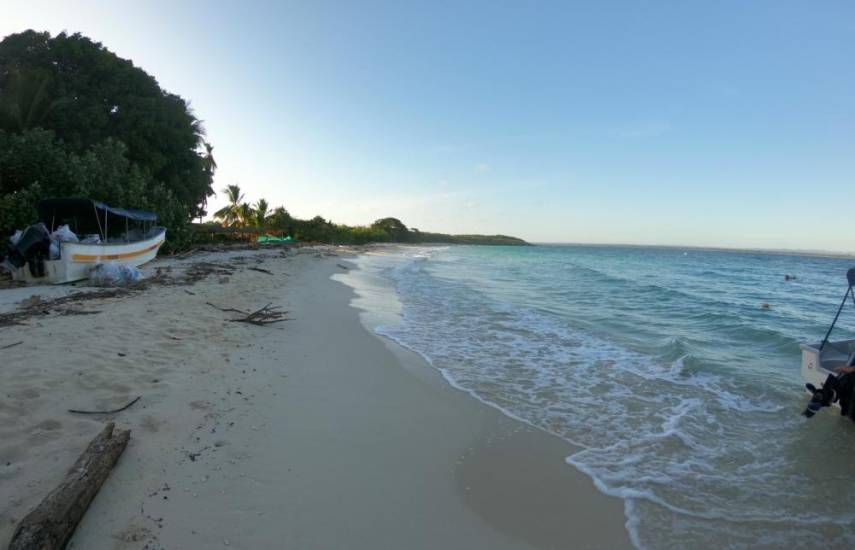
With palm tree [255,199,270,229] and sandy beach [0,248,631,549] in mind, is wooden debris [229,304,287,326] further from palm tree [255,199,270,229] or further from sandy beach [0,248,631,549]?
palm tree [255,199,270,229]

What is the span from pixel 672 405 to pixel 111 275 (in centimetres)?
1259

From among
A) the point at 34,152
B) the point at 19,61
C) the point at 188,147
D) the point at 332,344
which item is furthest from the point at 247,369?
the point at 19,61

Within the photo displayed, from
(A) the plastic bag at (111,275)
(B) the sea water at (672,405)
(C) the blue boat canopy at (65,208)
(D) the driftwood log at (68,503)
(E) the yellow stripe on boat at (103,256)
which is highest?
(C) the blue boat canopy at (65,208)

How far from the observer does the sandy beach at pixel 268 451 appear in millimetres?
2816

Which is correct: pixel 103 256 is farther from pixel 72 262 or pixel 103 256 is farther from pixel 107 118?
pixel 107 118

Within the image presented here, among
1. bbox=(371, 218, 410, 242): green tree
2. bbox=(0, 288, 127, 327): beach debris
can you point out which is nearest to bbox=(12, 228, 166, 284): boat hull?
bbox=(0, 288, 127, 327): beach debris

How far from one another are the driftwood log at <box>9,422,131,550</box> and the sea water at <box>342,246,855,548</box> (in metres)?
3.77

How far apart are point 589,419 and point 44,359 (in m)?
6.55

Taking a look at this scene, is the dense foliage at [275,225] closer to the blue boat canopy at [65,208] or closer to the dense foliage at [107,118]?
the dense foliage at [107,118]

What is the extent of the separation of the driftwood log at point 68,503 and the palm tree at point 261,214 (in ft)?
151

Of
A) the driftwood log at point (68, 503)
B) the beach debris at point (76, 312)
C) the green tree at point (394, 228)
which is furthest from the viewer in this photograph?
the green tree at point (394, 228)

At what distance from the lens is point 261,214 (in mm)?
46156

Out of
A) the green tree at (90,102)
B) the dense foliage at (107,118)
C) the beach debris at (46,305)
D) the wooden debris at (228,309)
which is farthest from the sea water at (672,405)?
the green tree at (90,102)

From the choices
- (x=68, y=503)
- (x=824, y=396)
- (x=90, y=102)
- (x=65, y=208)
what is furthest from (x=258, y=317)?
(x=90, y=102)
